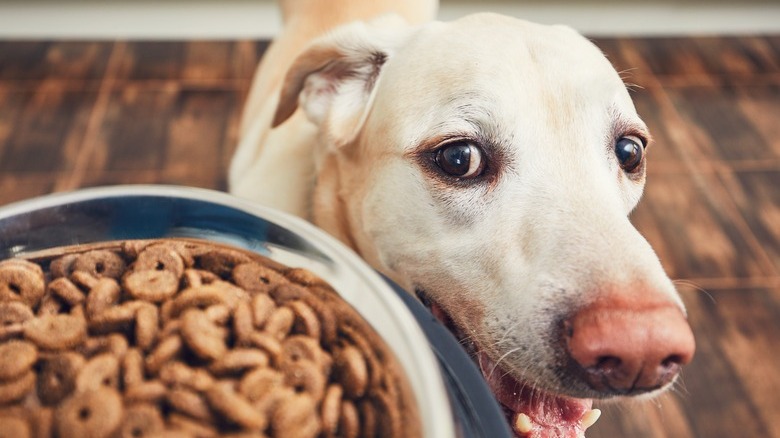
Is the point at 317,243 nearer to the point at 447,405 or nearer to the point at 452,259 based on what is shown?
the point at 447,405

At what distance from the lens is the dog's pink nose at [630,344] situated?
0.76 meters

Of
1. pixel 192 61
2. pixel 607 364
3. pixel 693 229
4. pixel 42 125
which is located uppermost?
pixel 192 61

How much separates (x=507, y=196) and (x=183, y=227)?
53 cm

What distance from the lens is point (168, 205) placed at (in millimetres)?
598

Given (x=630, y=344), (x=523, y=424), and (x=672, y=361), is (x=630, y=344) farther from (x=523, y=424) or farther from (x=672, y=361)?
(x=523, y=424)

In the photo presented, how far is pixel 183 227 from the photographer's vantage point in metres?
0.60

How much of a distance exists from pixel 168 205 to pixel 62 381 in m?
0.17

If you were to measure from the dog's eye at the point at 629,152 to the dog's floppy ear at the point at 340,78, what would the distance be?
408 millimetres

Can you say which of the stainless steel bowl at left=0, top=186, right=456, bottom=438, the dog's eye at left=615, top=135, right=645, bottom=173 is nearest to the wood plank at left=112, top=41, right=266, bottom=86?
the dog's eye at left=615, top=135, right=645, bottom=173

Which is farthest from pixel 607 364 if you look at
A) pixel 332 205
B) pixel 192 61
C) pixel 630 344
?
pixel 192 61

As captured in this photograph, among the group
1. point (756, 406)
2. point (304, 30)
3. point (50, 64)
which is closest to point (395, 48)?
point (304, 30)

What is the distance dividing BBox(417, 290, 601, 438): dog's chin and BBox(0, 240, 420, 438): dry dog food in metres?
0.47

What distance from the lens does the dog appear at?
2.74 feet

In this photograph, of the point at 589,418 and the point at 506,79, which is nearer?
A: the point at 589,418
